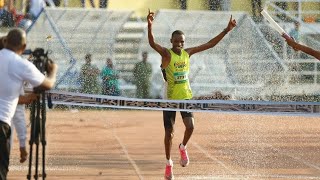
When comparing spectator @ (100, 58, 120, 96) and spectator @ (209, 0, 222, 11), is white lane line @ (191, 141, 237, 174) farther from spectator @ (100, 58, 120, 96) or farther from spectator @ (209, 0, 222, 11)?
spectator @ (209, 0, 222, 11)

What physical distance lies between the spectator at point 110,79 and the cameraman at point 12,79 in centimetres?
1166

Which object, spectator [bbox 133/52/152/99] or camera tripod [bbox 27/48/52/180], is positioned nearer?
camera tripod [bbox 27/48/52/180]

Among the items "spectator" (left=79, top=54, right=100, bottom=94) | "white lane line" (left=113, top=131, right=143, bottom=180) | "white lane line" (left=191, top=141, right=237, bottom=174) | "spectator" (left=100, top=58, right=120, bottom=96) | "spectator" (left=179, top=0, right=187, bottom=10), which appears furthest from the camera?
"spectator" (left=179, top=0, right=187, bottom=10)

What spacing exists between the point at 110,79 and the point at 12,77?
13466mm

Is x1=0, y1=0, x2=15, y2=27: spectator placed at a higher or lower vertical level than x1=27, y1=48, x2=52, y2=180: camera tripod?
higher

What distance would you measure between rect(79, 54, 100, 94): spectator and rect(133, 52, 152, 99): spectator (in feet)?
11.0

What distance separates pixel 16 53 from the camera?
39.4ft

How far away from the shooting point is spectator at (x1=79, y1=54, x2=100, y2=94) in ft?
73.6

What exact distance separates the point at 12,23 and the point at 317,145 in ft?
17.5

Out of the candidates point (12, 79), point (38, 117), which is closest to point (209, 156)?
point (38, 117)

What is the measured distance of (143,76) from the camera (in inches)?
1158

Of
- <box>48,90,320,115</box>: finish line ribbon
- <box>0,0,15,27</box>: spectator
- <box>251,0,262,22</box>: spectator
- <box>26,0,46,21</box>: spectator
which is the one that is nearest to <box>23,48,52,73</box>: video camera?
<box>48,90,320,115</box>: finish line ribbon

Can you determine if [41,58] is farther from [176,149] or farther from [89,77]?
[89,77]

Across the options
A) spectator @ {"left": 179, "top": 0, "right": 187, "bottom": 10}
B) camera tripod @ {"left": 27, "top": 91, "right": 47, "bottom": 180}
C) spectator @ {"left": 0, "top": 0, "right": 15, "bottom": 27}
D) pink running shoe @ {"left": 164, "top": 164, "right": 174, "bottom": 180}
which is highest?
spectator @ {"left": 179, "top": 0, "right": 187, "bottom": 10}
